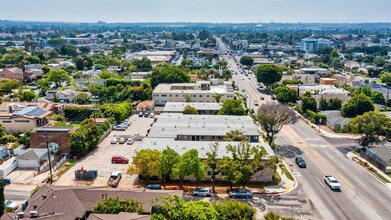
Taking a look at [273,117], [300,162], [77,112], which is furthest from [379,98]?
[77,112]

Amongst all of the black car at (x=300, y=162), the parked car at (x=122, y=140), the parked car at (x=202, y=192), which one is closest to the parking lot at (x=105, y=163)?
the parked car at (x=122, y=140)

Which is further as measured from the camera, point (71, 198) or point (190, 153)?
point (190, 153)

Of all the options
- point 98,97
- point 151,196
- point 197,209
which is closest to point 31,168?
point 151,196

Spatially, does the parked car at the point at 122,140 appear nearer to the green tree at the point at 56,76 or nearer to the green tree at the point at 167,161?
the green tree at the point at 167,161

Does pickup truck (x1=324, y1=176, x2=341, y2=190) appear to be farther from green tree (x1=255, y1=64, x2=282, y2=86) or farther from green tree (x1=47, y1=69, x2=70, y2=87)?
green tree (x1=47, y1=69, x2=70, y2=87)

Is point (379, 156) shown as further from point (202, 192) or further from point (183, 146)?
point (183, 146)

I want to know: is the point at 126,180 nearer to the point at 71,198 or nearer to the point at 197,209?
the point at 71,198
